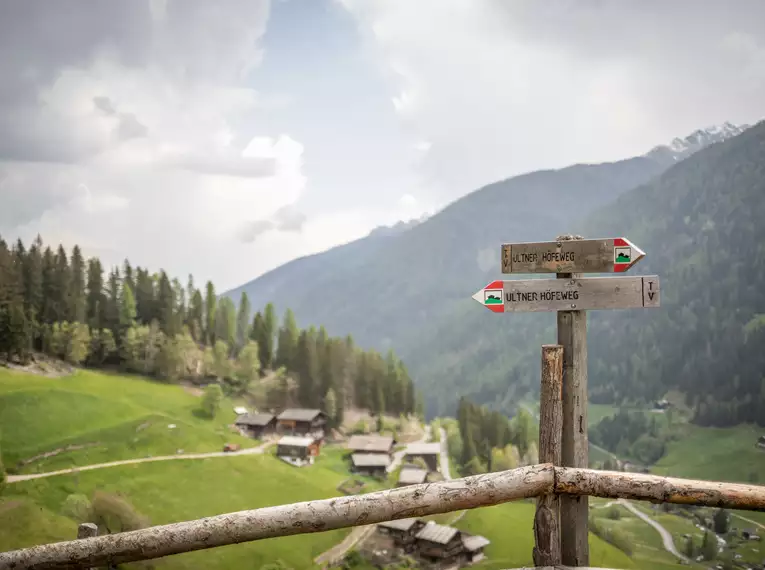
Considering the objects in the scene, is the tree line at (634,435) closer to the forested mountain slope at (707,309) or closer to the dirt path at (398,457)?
the forested mountain slope at (707,309)

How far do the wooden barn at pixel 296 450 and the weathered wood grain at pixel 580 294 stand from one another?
30.4 meters

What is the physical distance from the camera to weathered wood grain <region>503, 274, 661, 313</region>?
593 cm

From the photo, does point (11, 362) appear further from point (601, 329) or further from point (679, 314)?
point (601, 329)

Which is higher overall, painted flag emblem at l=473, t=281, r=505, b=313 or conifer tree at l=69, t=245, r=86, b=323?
conifer tree at l=69, t=245, r=86, b=323

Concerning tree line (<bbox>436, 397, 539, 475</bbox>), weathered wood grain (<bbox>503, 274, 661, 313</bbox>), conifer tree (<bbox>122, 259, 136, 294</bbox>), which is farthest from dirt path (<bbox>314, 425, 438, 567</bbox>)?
conifer tree (<bbox>122, 259, 136, 294</bbox>)

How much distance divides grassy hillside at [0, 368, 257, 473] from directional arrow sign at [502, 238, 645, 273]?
2219cm

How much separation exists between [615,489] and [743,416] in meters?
72.4

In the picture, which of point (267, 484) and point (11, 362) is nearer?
point (11, 362)

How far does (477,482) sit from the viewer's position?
4785 mm

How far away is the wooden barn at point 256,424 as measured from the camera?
36.2m

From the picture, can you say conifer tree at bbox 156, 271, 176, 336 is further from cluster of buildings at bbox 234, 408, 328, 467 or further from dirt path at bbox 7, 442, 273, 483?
dirt path at bbox 7, 442, 273, 483

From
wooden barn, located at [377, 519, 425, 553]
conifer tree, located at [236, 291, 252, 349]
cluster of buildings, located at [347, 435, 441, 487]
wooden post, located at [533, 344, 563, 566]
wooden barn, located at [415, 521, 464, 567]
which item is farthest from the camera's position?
conifer tree, located at [236, 291, 252, 349]

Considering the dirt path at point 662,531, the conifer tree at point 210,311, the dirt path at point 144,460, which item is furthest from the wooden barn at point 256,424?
the dirt path at point 662,531

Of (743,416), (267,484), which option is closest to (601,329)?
(743,416)
